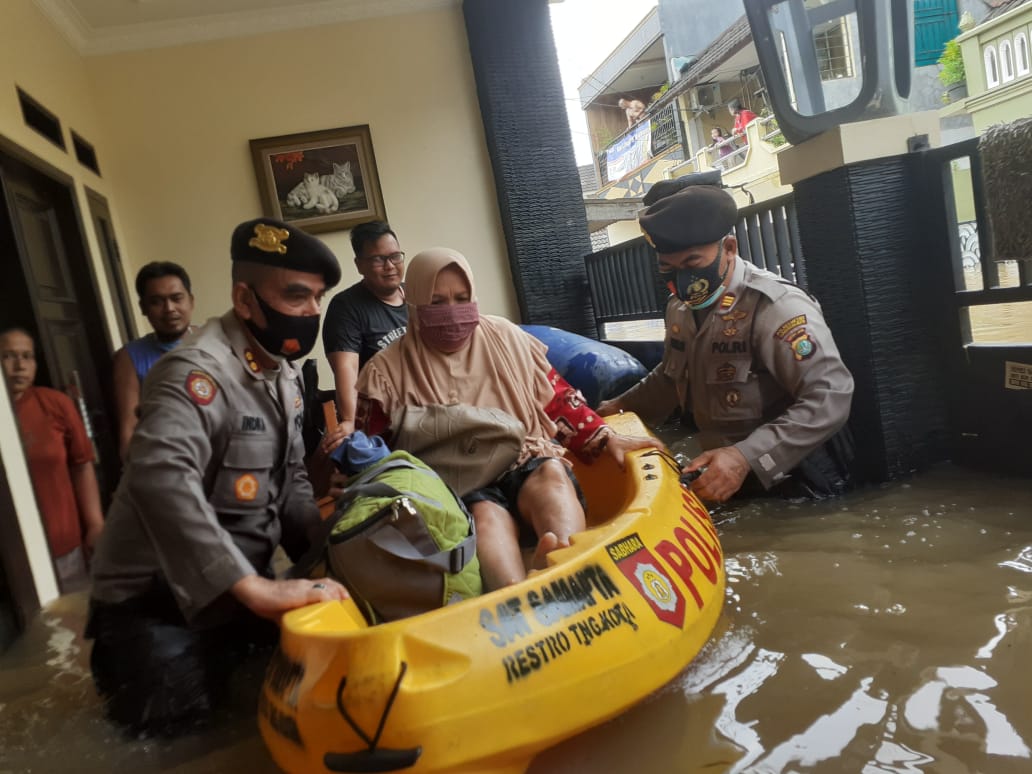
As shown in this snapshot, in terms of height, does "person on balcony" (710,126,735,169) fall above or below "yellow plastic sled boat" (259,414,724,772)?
above

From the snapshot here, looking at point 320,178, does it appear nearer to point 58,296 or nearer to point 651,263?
point 58,296

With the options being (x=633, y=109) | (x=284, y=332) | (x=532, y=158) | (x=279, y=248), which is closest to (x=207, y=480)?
(x=284, y=332)

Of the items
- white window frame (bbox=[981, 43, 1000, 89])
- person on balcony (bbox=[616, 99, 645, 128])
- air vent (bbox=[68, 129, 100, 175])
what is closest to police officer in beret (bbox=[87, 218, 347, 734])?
air vent (bbox=[68, 129, 100, 175])

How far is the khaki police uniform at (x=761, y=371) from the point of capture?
230 cm

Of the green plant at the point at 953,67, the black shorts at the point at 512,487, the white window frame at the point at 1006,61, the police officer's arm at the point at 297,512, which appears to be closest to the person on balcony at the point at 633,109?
the green plant at the point at 953,67

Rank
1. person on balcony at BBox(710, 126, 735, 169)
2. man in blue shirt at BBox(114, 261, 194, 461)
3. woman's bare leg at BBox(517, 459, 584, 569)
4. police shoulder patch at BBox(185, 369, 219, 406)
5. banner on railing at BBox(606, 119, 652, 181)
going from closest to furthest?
1. police shoulder patch at BBox(185, 369, 219, 406)
2. woman's bare leg at BBox(517, 459, 584, 569)
3. man in blue shirt at BBox(114, 261, 194, 461)
4. person on balcony at BBox(710, 126, 735, 169)
5. banner on railing at BBox(606, 119, 652, 181)

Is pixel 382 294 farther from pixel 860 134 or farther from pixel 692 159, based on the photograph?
pixel 692 159

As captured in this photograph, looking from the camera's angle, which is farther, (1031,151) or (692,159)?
(692,159)

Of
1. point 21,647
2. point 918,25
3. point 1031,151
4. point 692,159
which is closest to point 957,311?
point 1031,151

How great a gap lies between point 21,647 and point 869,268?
10.0ft

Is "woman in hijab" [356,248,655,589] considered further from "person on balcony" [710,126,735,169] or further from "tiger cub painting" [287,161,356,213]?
"person on balcony" [710,126,735,169]

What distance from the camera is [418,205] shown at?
548 centimetres

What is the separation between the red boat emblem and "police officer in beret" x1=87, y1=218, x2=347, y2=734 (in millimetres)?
731

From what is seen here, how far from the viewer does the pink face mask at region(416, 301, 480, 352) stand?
82.7 inches
